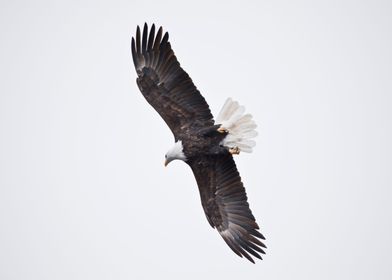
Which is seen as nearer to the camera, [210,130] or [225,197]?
[210,130]

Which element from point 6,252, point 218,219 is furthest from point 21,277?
point 218,219

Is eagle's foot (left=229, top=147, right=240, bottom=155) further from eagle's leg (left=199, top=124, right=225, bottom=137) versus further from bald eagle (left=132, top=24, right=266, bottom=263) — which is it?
eagle's leg (left=199, top=124, right=225, bottom=137)

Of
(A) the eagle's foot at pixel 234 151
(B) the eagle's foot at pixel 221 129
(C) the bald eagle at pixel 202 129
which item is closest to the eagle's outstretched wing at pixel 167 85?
(C) the bald eagle at pixel 202 129

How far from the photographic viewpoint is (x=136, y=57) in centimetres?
902

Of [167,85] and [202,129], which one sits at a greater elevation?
[167,85]

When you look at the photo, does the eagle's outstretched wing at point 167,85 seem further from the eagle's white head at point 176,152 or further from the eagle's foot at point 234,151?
the eagle's foot at point 234,151

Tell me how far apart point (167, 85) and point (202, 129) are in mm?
750

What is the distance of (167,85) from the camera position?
891 centimetres

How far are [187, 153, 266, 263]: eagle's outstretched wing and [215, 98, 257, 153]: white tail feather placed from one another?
0.21 meters

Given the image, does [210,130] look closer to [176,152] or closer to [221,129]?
[221,129]

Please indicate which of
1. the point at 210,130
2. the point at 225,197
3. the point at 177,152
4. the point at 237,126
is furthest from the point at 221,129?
the point at 225,197

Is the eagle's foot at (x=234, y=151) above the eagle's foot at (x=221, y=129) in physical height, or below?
below

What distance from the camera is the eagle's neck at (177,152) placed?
29.1ft

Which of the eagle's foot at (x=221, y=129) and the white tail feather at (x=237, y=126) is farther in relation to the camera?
the white tail feather at (x=237, y=126)
